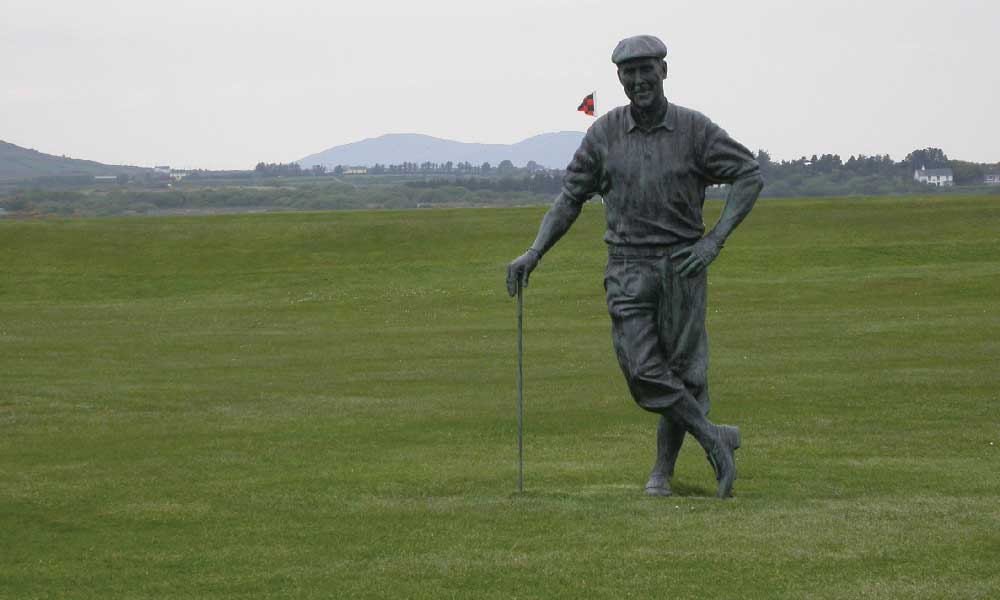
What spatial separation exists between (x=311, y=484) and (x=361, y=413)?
18.0 feet

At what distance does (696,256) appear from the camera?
10719 mm

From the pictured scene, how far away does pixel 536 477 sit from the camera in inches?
498

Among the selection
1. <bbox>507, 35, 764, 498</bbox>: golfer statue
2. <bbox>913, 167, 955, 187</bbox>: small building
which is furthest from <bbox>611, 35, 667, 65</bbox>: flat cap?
<bbox>913, 167, 955, 187</bbox>: small building

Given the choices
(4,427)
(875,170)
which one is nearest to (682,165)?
(4,427)

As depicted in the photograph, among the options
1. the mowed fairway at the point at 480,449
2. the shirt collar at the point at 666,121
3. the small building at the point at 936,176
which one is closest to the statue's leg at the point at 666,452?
the mowed fairway at the point at 480,449

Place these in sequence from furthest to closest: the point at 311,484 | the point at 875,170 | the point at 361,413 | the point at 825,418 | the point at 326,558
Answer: the point at 875,170
the point at 361,413
the point at 825,418
the point at 311,484
the point at 326,558

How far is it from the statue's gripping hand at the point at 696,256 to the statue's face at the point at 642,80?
984mm

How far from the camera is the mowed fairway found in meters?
9.04

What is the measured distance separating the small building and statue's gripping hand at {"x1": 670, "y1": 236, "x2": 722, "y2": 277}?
5558 inches

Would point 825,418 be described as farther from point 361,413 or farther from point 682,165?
point 682,165

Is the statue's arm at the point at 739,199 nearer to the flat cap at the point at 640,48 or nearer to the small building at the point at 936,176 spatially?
the flat cap at the point at 640,48

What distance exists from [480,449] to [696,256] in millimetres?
4496

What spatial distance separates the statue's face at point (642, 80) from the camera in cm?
1070

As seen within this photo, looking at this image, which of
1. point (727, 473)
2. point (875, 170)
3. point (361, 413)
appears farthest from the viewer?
point (875, 170)
